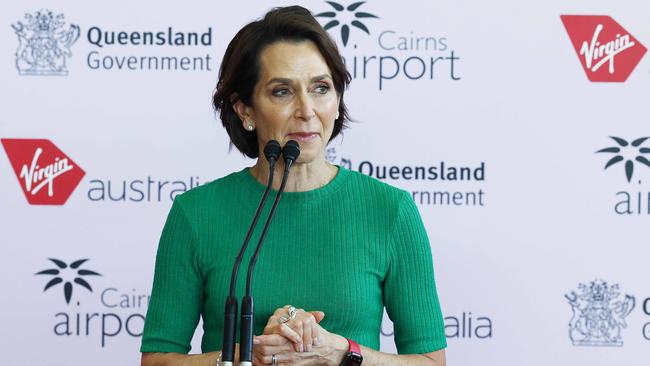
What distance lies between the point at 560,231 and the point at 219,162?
96 cm

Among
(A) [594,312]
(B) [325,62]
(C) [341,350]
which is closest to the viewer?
(C) [341,350]

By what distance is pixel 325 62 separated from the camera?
6.23 feet

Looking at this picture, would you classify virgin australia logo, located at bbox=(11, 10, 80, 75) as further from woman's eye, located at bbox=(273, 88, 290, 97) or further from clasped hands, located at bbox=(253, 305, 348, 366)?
clasped hands, located at bbox=(253, 305, 348, 366)

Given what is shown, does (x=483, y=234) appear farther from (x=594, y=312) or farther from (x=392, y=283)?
(x=392, y=283)

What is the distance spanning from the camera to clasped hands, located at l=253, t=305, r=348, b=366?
5.43 feet

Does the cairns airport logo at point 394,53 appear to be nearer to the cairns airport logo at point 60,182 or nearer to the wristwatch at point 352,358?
the cairns airport logo at point 60,182

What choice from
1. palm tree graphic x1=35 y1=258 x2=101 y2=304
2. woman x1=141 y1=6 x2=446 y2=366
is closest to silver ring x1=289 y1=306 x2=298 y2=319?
woman x1=141 y1=6 x2=446 y2=366

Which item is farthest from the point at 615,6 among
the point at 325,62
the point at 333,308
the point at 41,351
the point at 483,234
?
the point at 41,351

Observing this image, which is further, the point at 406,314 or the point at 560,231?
the point at 560,231

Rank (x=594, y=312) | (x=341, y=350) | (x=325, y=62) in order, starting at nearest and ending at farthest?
(x=341, y=350)
(x=325, y=62)
(x=594, y=312)

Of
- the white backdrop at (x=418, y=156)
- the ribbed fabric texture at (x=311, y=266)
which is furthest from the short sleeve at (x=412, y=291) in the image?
the white backdrop at (x=418, y=156)

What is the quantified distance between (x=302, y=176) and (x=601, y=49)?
3.65 ft

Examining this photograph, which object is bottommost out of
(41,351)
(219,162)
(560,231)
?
(41,351)

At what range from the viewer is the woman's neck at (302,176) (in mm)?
1948
